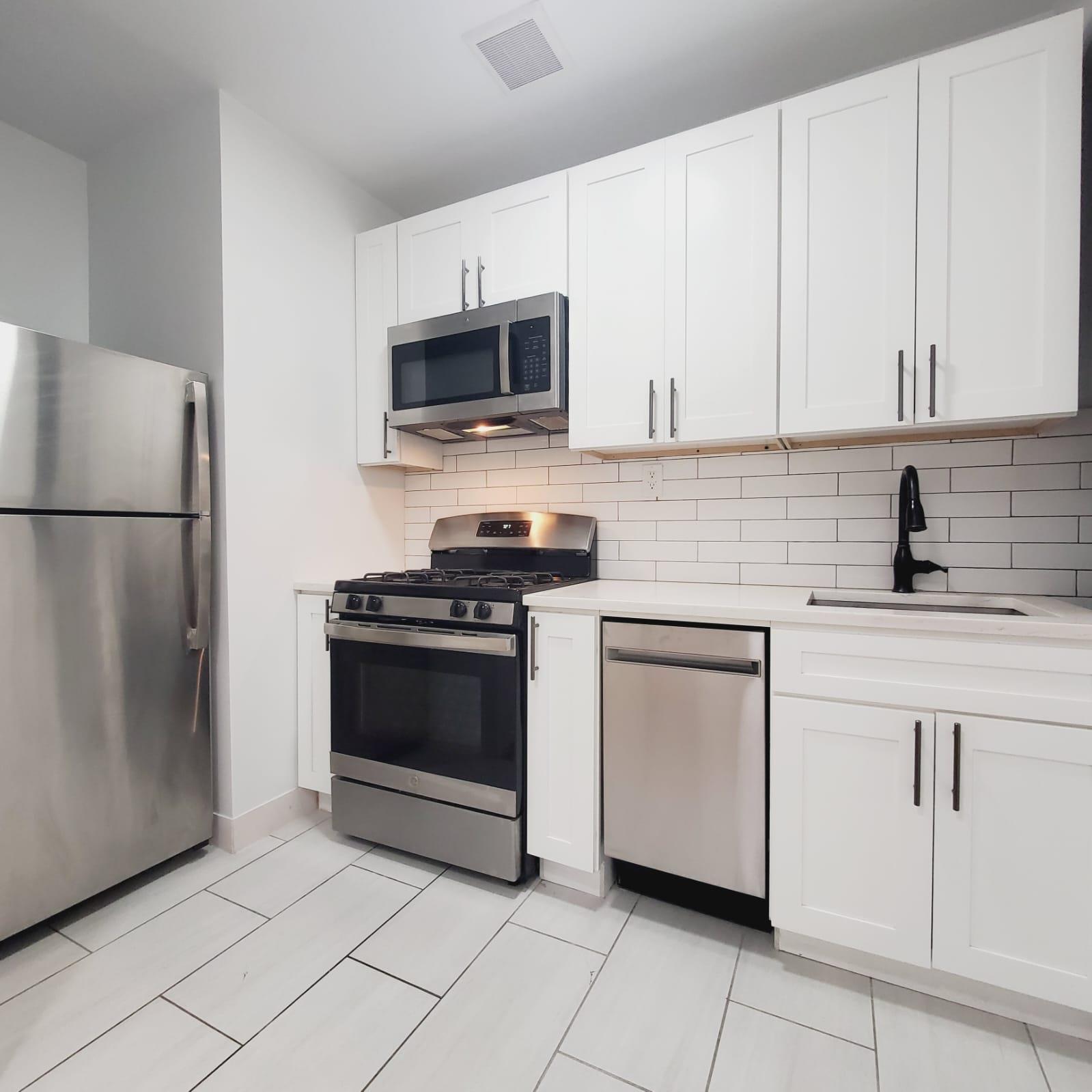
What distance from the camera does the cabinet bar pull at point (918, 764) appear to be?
52.7 inches

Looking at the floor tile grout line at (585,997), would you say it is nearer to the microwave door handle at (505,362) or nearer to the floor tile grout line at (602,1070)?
the floor tile grout line at (602,1070)

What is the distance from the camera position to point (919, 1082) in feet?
3.79

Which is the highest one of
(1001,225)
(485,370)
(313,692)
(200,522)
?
(1001,225)

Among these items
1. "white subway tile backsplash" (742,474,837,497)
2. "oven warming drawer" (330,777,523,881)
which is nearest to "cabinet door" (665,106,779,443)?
"white subway tile backsplash" (742,474,837,497)

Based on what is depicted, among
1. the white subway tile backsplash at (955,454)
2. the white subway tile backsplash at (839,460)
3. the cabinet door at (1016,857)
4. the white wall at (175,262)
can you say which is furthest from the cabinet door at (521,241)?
the cabinet door at (1016,857)

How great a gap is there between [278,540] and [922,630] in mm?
2077

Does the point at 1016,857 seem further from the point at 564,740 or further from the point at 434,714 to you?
the point at 434,714

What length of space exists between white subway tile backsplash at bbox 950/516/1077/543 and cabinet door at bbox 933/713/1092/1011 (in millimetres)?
757

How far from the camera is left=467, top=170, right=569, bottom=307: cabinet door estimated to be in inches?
81.6

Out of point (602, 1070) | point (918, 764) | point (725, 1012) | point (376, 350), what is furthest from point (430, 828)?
point (376, 350)

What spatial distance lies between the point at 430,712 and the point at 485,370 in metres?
1.24

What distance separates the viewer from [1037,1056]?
1.21m

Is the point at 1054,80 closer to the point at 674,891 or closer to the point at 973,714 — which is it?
the point at 973,714

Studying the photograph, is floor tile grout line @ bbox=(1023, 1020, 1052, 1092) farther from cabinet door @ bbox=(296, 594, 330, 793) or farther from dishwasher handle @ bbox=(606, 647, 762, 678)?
cabinet door @ bbox=(296, 594, 330, 793)
